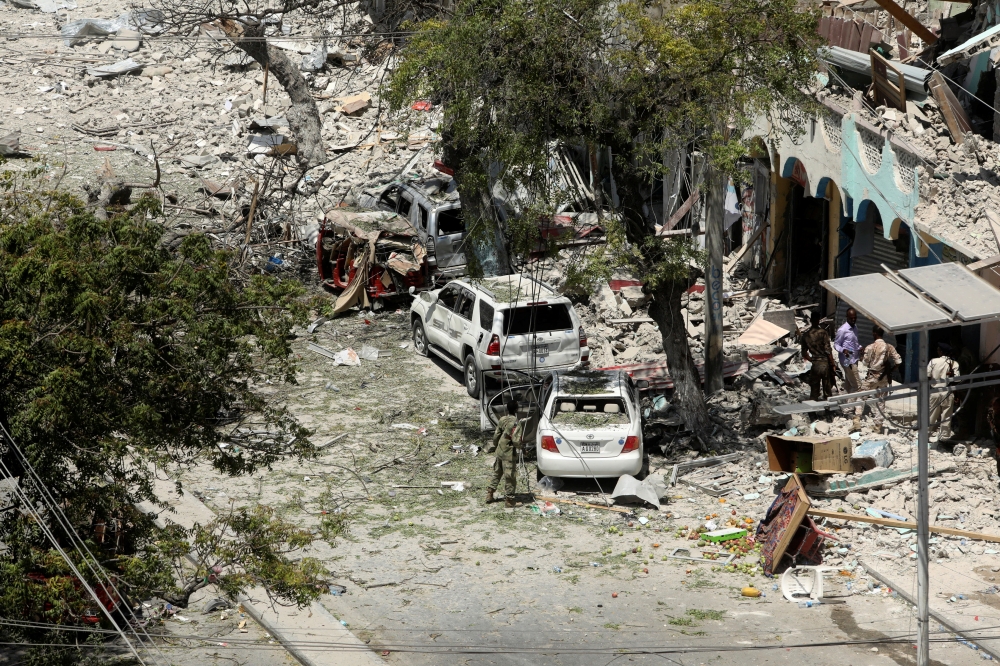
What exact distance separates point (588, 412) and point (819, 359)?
3.97 m

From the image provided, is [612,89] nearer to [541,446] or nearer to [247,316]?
[541,446]

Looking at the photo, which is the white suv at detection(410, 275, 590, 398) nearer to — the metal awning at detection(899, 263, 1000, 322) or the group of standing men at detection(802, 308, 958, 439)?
the group of standing men at detection(802, 308, 958, 439)

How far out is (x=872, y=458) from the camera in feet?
44.3

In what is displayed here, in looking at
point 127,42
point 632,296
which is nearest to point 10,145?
point 127,42

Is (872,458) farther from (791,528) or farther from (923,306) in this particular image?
(923,306)

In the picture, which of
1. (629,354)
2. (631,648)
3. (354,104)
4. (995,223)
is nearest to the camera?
(631,648)

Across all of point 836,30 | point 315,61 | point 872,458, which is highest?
point 315,61

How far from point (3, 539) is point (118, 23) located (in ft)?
101

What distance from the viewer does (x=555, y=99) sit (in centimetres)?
1366

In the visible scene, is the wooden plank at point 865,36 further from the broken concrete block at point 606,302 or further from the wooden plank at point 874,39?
the broken concrete block at point 606,302

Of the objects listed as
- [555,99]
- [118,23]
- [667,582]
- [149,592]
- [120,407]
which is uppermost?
[118,23]

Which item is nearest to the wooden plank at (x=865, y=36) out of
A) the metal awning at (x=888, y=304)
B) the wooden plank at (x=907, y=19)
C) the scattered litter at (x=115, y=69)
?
the wooden plank at (x=907, y=19)

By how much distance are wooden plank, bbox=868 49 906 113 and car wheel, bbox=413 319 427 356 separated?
27.5 feet

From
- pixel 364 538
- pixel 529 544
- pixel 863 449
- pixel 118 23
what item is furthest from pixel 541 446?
pixel 118 23
